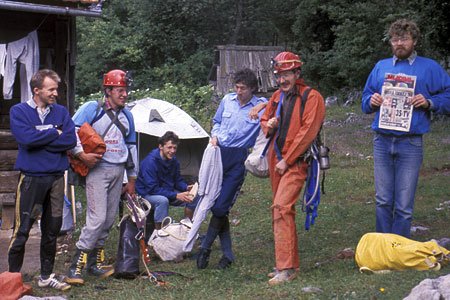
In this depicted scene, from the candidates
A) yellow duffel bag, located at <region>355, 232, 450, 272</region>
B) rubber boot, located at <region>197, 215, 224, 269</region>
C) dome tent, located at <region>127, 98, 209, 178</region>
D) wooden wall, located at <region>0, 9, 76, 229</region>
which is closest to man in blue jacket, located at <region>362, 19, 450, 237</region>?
yellow duffel bag, located at <region>355, 232, 450, 272</region>

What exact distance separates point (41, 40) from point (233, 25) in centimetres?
2273

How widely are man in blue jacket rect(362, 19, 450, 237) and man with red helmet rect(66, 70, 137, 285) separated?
7.68 ft

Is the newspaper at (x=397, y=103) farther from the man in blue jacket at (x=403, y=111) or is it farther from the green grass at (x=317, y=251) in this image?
the green grass at (x=317, y=251)

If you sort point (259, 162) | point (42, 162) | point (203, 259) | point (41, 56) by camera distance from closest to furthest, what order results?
point (42, 162)
point (259, 162)
point (203, 259)
point (41, 56)

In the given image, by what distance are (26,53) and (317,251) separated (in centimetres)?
480

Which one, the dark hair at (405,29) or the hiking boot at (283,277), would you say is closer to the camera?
the hiking boot at (283,277)

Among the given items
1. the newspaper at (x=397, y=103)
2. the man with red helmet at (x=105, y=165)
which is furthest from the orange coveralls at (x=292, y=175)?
the man with red helmet at (x=105, y=165)

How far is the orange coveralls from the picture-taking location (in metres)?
6.55

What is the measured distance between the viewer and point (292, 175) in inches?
261

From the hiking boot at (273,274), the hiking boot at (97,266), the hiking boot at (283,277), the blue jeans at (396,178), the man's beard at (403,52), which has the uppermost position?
the man's beard at (403,52)

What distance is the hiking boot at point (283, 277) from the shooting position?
6551 millimetres

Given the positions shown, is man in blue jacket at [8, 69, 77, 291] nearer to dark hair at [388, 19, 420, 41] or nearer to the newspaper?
the newspaper

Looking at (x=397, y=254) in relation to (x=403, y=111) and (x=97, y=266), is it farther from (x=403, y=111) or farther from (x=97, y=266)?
(x=97, y=266)

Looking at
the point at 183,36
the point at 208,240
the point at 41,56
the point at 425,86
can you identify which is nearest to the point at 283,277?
the point at 208,240
